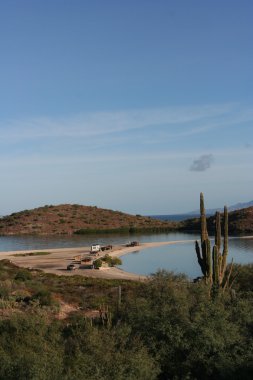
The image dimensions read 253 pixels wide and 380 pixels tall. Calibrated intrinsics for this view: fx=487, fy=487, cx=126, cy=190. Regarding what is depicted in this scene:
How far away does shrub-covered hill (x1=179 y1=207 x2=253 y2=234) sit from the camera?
105188mm

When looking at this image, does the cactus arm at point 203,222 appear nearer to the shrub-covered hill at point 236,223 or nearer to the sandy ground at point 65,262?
the sandy ground at point 65,262

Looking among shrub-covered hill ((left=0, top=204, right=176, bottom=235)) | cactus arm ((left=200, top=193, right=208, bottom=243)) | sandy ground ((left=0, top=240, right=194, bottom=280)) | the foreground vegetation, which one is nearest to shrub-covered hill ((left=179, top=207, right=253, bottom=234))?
shrub-covered hill ((left=0, top=204, right=176, bottom=235))

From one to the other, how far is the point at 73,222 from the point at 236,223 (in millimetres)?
40953

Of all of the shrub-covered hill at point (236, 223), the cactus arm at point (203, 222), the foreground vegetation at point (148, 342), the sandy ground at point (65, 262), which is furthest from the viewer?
the shrub-covered hill at point (236, 223)

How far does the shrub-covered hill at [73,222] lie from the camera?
4653 inches

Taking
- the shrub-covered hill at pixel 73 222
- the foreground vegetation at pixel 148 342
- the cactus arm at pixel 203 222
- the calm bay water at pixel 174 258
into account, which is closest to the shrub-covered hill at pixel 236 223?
the shrub-covered hill at pixel 73 222

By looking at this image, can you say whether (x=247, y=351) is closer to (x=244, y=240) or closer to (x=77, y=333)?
(x=77, y=333)

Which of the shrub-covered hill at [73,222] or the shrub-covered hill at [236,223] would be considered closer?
the shrub-covered hill at [236,223]

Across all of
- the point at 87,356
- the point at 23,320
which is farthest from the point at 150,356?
the point at 23,320

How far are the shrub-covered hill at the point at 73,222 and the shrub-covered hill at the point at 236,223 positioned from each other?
14.7 feet

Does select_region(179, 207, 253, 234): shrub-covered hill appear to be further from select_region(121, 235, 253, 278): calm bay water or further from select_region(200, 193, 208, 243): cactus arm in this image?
select_region(200, 193, 208, 243): cactus arm

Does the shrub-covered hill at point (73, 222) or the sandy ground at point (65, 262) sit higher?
the shrub-covered hill at point (73, 222)

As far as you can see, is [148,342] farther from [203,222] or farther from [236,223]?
[236,223]

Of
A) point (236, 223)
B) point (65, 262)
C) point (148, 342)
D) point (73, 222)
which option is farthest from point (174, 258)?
point (73, 222)
